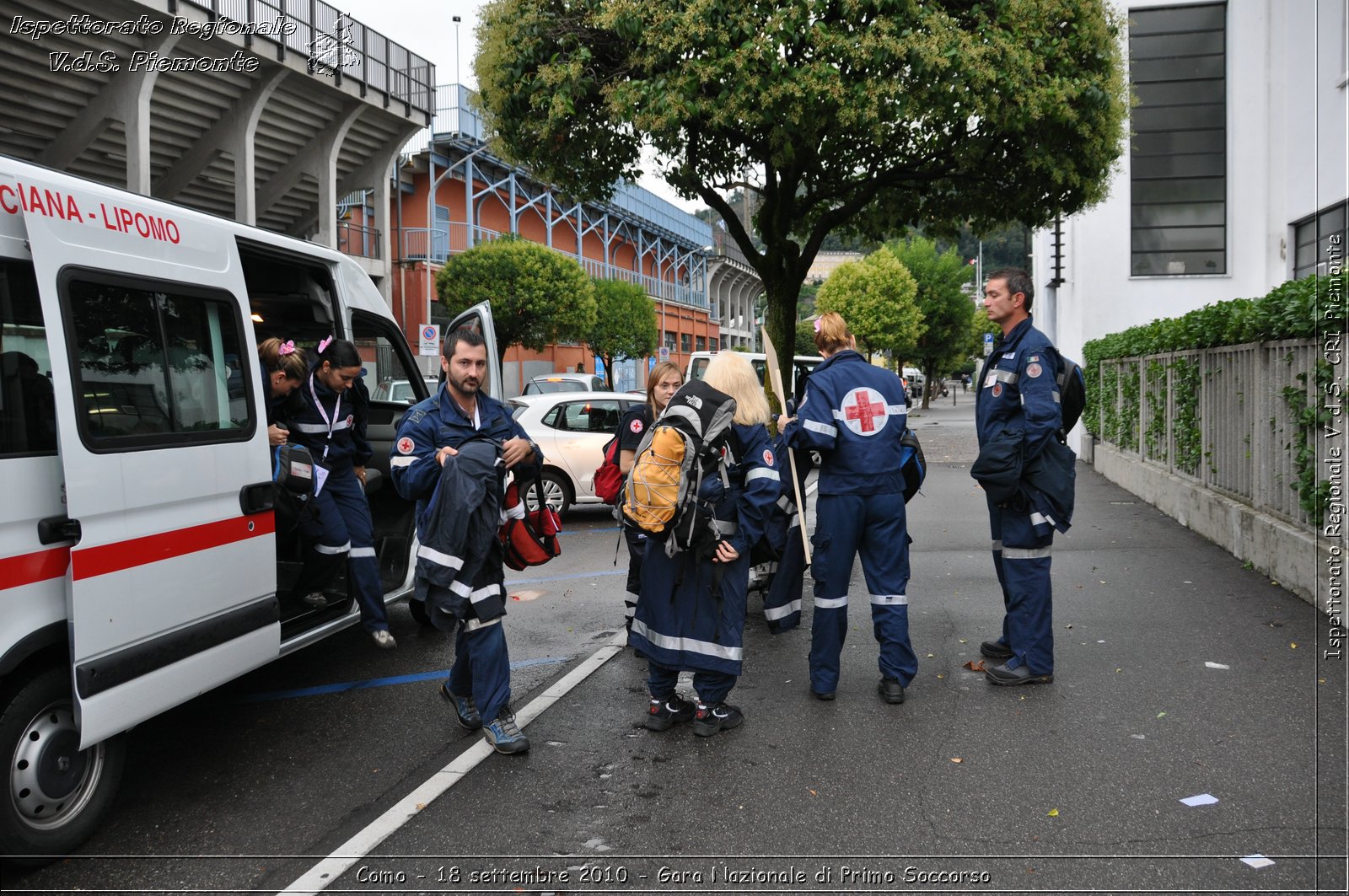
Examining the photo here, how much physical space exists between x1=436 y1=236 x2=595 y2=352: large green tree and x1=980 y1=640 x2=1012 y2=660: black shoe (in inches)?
1084

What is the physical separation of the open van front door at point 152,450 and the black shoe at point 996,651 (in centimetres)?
386

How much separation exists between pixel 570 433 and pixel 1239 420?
6.94 metres

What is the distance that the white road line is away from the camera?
3325 millimetres

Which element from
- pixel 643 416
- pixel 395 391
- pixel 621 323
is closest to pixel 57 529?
pixel 643 416

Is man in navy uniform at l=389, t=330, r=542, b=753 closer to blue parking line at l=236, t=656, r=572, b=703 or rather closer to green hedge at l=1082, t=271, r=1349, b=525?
blue parking line at l=236, t=656, r=572, b=703

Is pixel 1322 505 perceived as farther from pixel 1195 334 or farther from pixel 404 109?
pixel 404 109

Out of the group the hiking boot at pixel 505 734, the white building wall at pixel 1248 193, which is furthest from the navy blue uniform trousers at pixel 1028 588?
the white building wall at pixel 1248 193

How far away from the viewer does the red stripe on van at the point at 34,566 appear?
3.16 m

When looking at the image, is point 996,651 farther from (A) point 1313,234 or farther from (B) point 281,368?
(A) point 1313,234

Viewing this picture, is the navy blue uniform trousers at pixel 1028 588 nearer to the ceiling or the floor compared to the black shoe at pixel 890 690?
nearer to the ceiling

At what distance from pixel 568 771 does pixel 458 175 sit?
34.5m

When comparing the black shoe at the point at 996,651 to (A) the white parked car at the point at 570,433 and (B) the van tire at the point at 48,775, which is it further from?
(A) the white parked car at the point at 570,433

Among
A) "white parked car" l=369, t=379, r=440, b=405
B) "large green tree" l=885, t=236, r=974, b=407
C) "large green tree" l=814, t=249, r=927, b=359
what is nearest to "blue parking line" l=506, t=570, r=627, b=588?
"white parked car" l=369, t=379, r=440, b=405

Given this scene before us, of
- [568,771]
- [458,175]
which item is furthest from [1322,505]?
[458,175]
